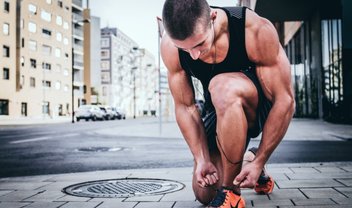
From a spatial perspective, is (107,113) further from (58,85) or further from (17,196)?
(17,196)

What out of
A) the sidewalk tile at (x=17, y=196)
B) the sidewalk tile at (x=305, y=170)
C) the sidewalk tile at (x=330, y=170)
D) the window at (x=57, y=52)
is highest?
the window at (x=57, y=52)

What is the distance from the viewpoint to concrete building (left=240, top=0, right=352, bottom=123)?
19328mm

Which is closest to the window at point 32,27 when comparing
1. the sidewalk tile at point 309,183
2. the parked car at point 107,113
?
the parked car at point 107,113

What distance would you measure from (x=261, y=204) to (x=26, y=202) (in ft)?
6.31

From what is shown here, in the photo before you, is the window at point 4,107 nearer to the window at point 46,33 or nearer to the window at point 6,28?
the window at point 6,28

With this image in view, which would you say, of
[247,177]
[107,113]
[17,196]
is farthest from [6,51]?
[247,177]

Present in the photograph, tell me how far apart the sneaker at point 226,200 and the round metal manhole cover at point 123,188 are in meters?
1.16

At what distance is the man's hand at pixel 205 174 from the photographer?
8.81 ft

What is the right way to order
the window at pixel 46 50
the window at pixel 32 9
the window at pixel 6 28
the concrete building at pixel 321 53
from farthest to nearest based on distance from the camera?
the window at pixel 46 50
the window at pixel 32 9
the window at pixel 6 28
the concrete building at pixel 321 53

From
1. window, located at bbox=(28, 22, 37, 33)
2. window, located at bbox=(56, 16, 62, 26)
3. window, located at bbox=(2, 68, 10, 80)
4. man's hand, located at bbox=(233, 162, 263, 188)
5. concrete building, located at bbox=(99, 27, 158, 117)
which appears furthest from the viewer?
concrete building, located at bbox=(99, 27, 158, 117)

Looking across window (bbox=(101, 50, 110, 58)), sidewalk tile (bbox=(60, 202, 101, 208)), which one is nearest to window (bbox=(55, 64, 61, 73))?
window (bbox=(101, 50, 110, 58))

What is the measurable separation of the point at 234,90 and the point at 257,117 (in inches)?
17.3

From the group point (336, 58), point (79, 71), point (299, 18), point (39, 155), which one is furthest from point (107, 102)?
point (39, 155)

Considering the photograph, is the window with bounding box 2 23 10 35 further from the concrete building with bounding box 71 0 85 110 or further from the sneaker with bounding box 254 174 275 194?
the sneaker with bounding box 254 174 275 194
